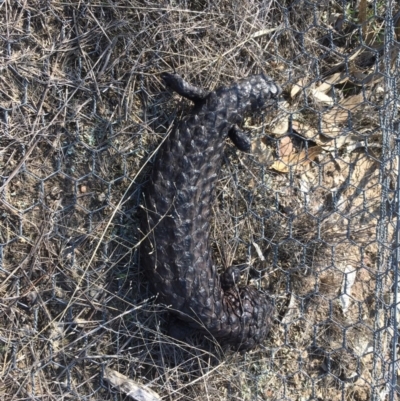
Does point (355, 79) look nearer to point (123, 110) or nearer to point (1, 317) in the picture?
point (123, 110)

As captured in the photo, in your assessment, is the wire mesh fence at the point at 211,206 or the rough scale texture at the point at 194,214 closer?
the rough scale texture at the point at 194,214

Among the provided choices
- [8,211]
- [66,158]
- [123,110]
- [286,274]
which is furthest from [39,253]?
[286,274]

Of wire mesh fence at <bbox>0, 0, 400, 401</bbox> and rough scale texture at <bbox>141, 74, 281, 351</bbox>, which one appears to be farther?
wire mesh fence at <bbox>0, 0, 400, 401</bbox>

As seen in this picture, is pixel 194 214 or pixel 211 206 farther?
pixel 211 206
